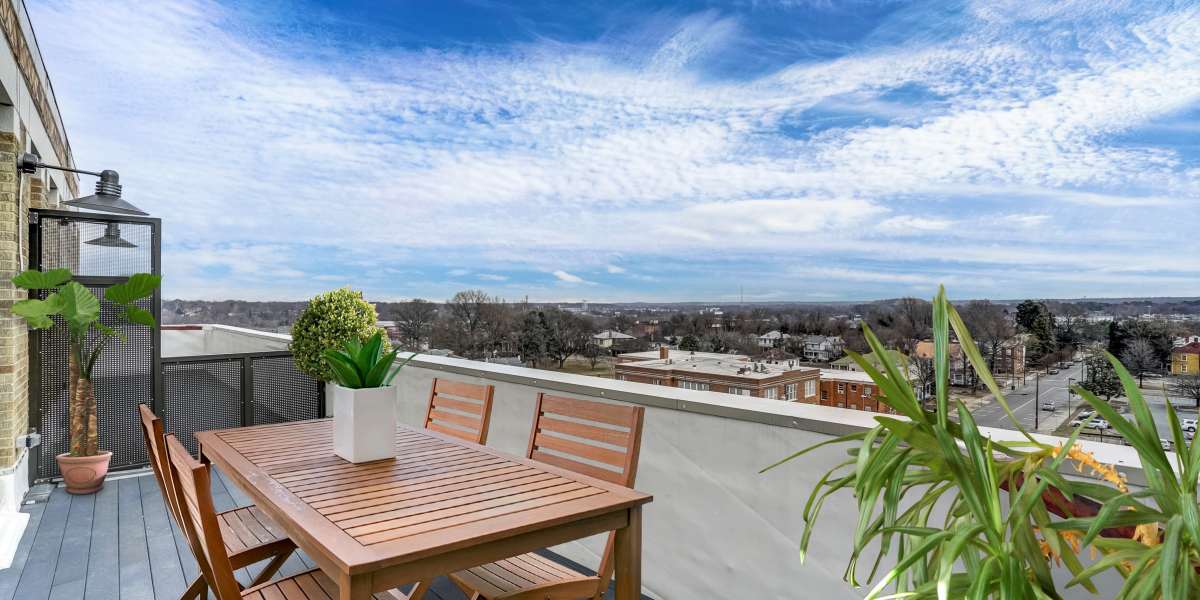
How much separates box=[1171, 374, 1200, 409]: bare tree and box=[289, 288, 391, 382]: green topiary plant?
521 cm

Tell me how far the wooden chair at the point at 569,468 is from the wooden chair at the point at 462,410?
0.40 meters

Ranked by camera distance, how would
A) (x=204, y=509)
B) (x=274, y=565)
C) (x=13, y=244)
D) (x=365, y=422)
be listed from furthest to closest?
1. (x=13, y=244)
2. (x=274, y=565)
3. (x=365, y=422)
4. (x=204, y=509)

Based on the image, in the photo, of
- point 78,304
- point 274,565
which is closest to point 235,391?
point 78,304

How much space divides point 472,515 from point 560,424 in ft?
2.79

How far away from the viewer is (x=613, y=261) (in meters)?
5.96

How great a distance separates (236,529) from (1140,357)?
311cm

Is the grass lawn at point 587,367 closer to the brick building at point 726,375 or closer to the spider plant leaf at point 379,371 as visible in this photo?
the brick building at point 726,375

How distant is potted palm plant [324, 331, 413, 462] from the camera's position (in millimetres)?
2283

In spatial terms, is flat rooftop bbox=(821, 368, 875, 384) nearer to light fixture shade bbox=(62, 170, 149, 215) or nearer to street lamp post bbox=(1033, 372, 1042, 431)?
street lamp post bbox=(1033, 372, 1042, 431)

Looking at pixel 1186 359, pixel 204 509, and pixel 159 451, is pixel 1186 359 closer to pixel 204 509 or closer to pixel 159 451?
pixel 204 509

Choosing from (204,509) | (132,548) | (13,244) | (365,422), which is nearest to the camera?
(204,509)

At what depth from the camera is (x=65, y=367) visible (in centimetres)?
480

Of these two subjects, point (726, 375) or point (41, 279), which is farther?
point (41, 279)

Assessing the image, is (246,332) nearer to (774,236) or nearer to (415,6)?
(415,6)
